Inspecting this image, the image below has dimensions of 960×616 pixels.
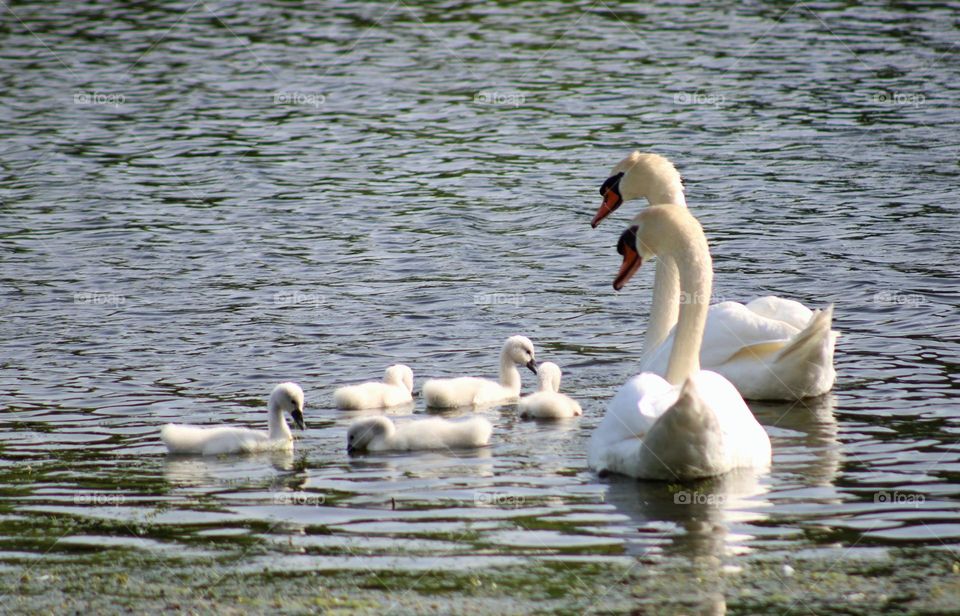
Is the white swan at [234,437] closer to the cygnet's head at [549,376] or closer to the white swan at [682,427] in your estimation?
the cygnet's head at [549,376]

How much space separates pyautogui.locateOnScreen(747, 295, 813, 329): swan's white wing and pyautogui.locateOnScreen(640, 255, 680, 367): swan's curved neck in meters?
0.62

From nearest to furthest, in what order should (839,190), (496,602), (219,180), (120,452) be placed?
1. (496,602)
2. (120,452)
3. (839,190)
4. (219,180)

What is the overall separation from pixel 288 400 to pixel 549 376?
194 cm

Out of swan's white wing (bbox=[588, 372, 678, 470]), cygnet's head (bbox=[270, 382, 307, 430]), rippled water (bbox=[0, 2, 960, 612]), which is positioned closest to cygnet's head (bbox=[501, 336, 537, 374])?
rippled water (bbox=[0, 2, 960, 612])

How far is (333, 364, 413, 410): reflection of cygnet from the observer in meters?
10.1

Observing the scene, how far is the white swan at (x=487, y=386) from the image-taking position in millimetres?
10344

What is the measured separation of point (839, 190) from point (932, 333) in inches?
236

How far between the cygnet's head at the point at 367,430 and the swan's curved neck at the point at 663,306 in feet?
8.09

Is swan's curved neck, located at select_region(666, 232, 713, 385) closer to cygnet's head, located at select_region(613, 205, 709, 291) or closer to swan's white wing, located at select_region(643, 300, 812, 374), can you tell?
cygnet's head, located at select_region(613, 205, 709, 291)

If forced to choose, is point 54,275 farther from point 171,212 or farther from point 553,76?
point 553,76

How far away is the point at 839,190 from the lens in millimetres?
17594

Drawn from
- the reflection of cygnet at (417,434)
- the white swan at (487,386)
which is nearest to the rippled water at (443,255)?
the reflection of cygnet at (417,434)

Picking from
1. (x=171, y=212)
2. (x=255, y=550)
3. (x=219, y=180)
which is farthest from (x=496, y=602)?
(x=219, y=180)

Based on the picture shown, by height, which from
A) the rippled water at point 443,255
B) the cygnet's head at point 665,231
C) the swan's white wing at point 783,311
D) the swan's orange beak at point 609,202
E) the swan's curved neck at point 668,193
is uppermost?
the cygnet's head at point 665,231
